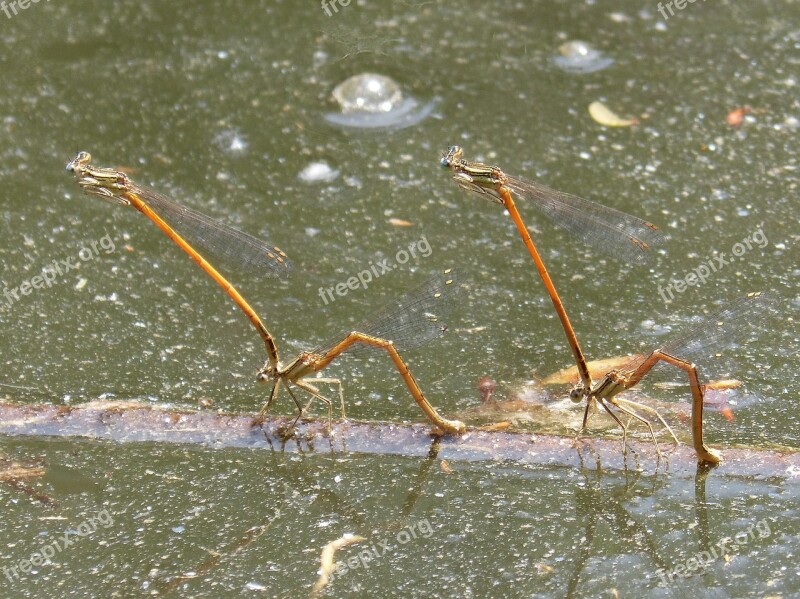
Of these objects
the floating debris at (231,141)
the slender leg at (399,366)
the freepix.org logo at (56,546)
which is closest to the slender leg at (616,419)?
the slender leg at (399,366)

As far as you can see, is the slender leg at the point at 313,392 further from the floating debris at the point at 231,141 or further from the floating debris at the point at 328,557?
the floating debris at the point at 231,141

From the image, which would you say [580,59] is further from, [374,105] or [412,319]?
[412,319]

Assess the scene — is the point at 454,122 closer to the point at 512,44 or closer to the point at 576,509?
the point at 512,44

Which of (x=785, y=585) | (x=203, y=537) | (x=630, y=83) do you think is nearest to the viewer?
(x=785, y=585)

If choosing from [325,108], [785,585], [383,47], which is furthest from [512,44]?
[785,585]

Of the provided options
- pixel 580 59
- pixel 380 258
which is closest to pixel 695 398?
pixel 380 258

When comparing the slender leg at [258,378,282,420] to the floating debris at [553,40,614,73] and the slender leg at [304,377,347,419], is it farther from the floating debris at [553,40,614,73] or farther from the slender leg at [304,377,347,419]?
the floating debris at [553,40,614,73]

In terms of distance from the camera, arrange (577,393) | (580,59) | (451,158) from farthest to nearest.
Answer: (580,59) < (451,158) < (577,393)
